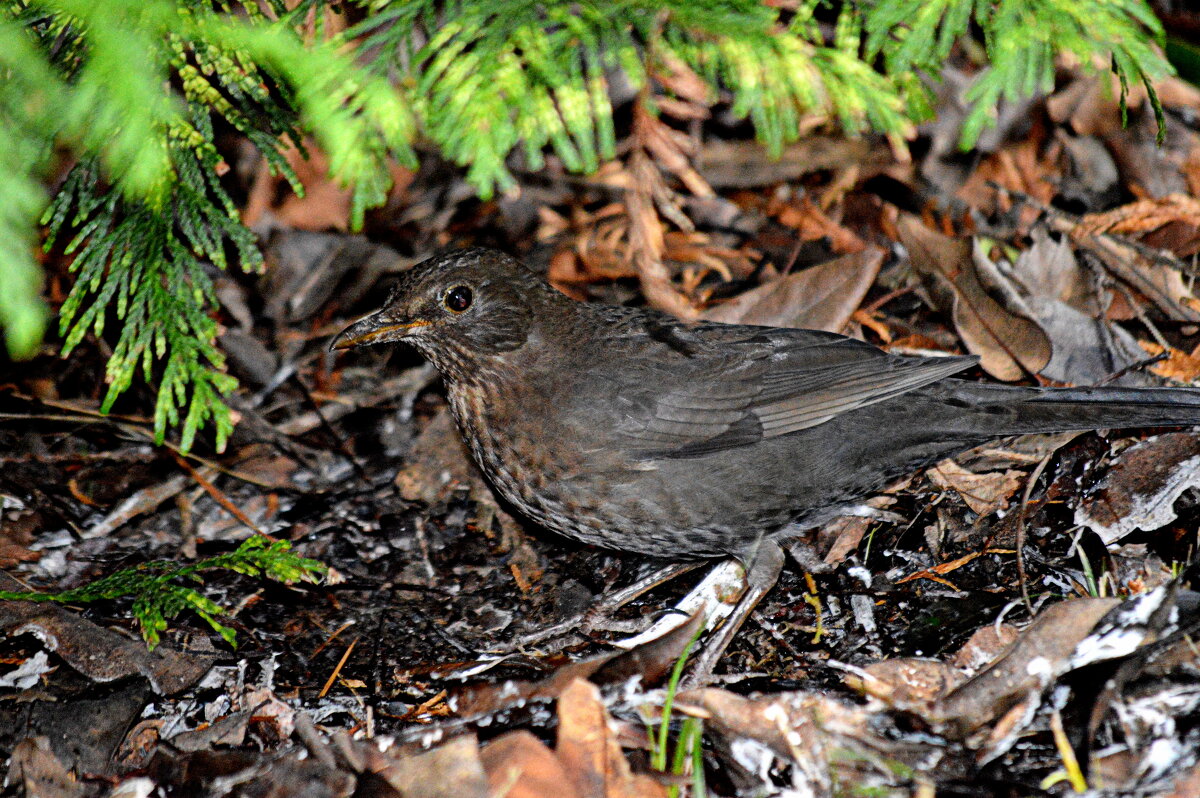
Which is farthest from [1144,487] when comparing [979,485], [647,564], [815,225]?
[815,225]

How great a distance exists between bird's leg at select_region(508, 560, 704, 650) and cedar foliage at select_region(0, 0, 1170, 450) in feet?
4.16

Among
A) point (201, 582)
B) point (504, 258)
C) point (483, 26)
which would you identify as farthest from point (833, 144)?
point (201, 582)

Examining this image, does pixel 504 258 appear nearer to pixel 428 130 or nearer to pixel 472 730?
pixel 428 130

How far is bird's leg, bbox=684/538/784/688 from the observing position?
10.7 feet

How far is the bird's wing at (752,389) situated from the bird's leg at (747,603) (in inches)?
16.1

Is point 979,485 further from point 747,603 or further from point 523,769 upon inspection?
point 523,769

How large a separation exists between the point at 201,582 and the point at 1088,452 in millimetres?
3118

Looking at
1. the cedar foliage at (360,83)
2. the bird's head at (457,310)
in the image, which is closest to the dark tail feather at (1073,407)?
the cedar foliage at (360,83)

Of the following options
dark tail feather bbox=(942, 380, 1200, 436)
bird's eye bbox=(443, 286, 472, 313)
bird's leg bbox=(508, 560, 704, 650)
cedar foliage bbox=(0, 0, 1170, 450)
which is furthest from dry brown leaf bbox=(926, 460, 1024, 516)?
bird's eye bbox=(443, 286, 472, 313)

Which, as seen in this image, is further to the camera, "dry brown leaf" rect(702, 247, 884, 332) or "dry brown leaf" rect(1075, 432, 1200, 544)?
"dry brown leaf" rect(702, 247, 884, 332)

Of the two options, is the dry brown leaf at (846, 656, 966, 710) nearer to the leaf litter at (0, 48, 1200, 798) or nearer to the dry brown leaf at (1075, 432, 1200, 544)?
the leaf litter at (0, 48, 1200, 798)

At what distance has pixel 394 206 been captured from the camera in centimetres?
535

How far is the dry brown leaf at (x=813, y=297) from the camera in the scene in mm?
4469

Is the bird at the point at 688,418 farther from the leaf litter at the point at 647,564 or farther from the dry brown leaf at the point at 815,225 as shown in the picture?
the dry brown leaf at the point at 815,225
